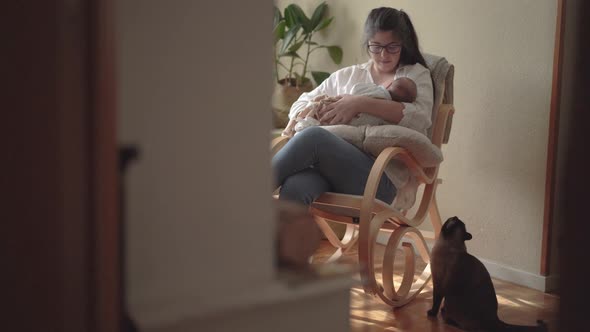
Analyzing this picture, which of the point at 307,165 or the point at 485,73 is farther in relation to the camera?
the point at 485,73

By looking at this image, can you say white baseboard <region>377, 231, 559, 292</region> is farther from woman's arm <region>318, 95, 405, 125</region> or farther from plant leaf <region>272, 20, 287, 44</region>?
plant leaf <region>272, 20, 287, 44</region>

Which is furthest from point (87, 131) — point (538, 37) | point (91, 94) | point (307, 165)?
point (538, 37)

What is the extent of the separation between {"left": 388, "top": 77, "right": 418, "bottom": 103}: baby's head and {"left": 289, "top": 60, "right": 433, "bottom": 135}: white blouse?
2cm

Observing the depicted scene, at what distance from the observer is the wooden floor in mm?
1804

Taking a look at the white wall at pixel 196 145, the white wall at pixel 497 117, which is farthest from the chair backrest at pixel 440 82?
the white wall at pixel 196 145

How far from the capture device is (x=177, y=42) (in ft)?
1.73

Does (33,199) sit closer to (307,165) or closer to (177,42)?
(177,42)

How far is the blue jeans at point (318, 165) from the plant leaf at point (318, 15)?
4.62ft

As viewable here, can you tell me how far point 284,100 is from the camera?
3195 millimetres

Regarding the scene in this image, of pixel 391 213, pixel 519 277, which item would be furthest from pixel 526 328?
pixel 519 277

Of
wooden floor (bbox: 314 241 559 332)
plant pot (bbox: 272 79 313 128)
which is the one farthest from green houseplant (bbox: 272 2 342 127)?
wooden floor (bbox: 314 241 559 332)

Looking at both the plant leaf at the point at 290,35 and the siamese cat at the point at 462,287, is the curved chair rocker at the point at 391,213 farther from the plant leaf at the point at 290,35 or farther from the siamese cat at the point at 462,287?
the plant leaf at the point at 290,35

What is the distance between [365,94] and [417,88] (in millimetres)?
202

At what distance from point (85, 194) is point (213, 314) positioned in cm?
17
